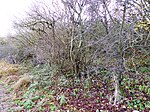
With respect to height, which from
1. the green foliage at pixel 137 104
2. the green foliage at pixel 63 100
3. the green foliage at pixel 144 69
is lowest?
the green foliage at pixel 137 104

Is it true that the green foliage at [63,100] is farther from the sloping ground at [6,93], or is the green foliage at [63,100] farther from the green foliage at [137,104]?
the green foliage at [137,104]

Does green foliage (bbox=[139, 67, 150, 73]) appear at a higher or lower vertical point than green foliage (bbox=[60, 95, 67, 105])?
higher

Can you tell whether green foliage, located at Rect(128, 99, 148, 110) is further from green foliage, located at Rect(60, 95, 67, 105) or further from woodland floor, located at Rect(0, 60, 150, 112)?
green foliage, located at Rect(60, 95, 67, 105)

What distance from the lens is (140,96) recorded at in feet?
15.4

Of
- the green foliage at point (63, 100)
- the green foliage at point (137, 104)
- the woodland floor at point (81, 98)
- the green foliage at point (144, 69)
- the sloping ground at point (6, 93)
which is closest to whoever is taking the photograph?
the green foliage at point (137, 104)

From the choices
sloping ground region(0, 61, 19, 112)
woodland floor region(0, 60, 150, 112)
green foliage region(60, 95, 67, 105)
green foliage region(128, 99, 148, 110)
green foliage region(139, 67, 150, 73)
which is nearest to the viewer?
green foliage region(128, 99, 148, 110)

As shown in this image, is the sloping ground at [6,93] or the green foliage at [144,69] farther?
the green foliage at [144,69]

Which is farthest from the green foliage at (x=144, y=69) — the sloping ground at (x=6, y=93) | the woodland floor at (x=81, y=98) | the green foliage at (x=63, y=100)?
the sloping ground at (x=6, y=93)

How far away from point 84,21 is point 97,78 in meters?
2.08

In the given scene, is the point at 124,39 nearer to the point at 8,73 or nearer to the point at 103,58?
the point at 103,58

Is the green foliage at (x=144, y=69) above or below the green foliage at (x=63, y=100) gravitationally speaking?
above

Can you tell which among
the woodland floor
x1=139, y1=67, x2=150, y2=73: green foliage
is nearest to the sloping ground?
the woodland floor

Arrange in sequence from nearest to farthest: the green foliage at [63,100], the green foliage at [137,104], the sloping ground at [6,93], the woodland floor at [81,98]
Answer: the green foliage at [137,104] < the woodland floor at [81,98] < the green foliage at [63,100] < the sloping ground at [6,93]

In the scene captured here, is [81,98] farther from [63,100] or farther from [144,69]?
[144,69]
